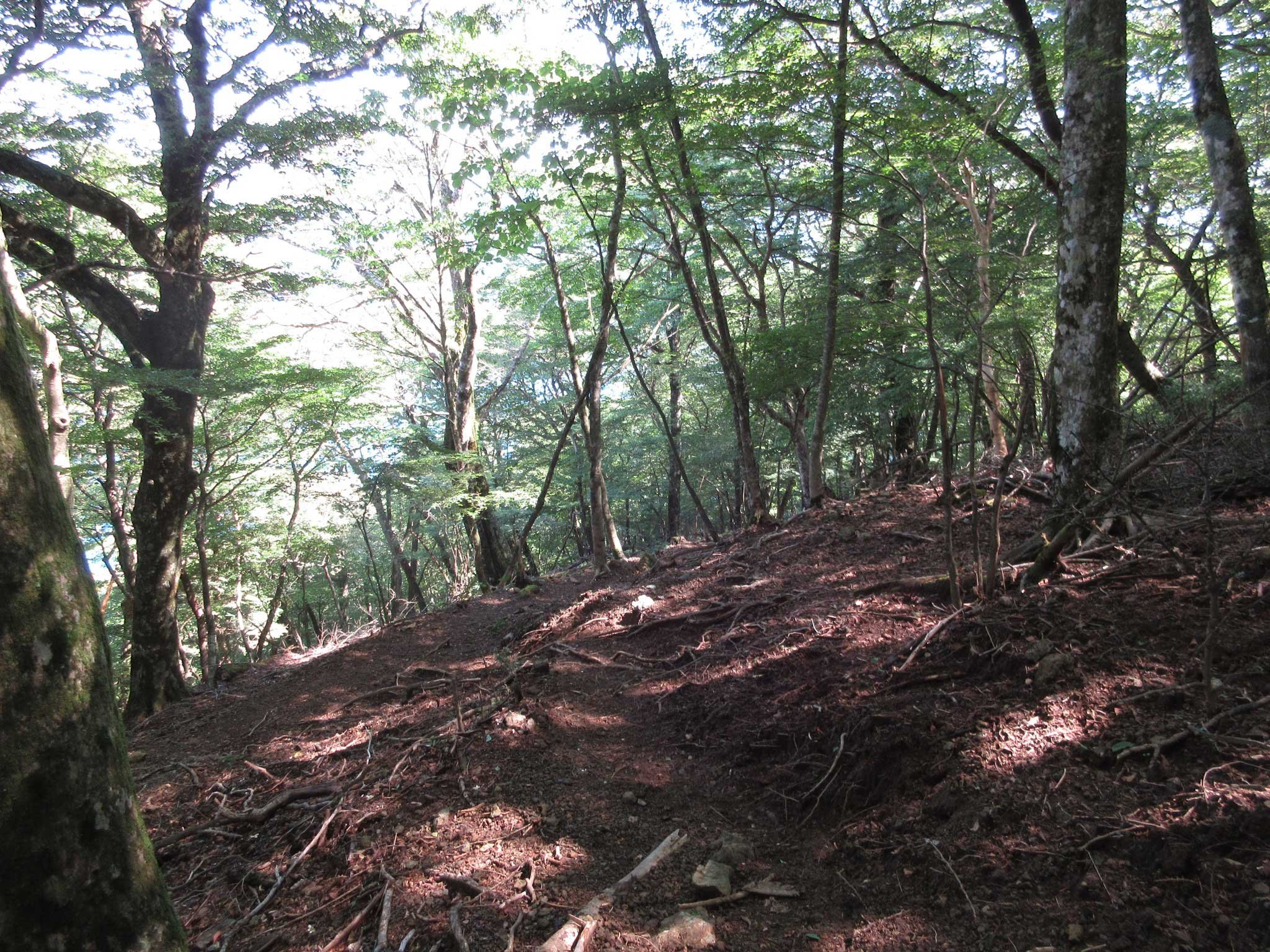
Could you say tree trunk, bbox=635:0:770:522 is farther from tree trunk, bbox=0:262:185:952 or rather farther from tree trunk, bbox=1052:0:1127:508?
tree trunk, bbox=0:262:185:952

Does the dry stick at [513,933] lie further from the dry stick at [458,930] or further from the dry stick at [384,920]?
the dry stick at [384,920]

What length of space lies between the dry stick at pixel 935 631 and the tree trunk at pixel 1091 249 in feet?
3.59

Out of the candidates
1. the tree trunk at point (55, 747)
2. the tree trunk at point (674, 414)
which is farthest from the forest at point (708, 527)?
the tree trunk at point (674, 414)

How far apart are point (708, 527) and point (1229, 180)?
8577 mm

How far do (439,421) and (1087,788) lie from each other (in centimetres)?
2431

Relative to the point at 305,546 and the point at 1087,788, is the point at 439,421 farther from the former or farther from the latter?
the point at 1087,788

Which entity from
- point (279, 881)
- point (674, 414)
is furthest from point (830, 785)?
point (674, 414)

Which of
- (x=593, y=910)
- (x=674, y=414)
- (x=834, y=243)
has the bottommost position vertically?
(x=593, y=910)

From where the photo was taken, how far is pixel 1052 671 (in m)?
3.01

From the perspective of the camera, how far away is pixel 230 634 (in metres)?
18.0

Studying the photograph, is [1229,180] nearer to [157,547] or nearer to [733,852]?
[733,852]

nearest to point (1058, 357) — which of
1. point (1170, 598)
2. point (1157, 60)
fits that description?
point (1170, 598)

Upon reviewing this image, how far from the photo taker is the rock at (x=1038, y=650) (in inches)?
123

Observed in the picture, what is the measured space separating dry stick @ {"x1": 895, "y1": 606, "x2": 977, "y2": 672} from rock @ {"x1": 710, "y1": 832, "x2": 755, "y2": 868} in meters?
1.30
